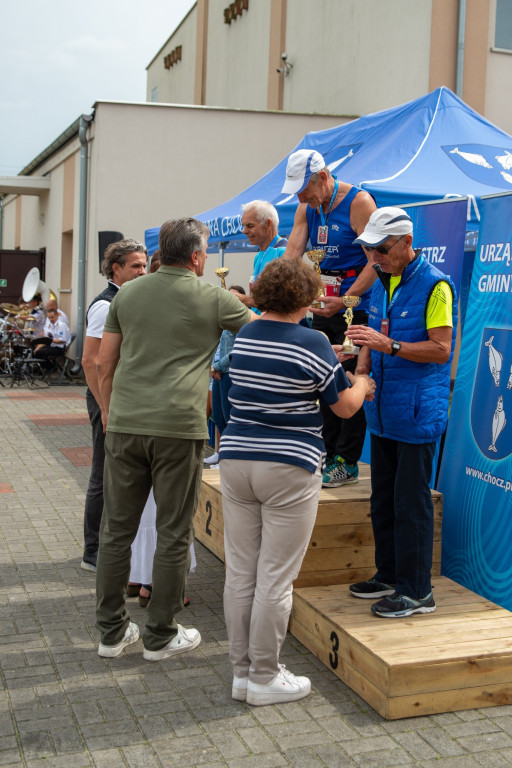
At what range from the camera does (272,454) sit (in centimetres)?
334

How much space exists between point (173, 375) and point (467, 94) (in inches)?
456

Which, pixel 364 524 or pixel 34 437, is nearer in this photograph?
pixel 364 524

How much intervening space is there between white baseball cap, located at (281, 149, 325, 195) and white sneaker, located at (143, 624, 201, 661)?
2.32 metres

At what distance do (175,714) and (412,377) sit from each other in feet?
5.89

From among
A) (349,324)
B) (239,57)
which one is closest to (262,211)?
(349,324)

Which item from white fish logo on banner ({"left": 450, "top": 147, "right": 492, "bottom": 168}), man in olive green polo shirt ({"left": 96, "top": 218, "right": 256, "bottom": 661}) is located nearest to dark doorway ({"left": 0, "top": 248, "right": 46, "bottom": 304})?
white fish logo on banner ({"left": 450, "top": 147, "right": 492, "bottom": 168})

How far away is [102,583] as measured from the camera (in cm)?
392

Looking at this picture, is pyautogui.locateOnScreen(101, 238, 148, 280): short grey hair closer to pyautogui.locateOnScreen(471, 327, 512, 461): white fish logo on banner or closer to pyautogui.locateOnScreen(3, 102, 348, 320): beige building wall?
pyautogui.locateOnScreen(471, 327, 512, 461): white fish logo on banner

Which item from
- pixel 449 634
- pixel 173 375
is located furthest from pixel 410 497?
pixel 173 375

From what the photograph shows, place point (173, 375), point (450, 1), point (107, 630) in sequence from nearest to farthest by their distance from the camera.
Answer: point (173, 375) → point (107, 630) → point (450, 1)

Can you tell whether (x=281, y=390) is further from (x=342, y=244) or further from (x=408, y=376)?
(x=342, y=244)

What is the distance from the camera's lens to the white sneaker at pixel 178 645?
3965mm

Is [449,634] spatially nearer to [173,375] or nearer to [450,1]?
[173,375]

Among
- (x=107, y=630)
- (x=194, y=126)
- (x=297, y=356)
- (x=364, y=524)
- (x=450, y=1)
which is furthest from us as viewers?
(x=194, y=126)
